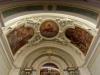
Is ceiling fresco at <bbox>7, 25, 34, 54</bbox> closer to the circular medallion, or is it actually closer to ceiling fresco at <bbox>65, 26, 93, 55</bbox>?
the circular medallion

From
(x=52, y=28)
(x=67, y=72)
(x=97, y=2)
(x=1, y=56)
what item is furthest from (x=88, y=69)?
(x=97, y=2)

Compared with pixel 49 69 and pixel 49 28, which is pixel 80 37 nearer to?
pixel 49 28

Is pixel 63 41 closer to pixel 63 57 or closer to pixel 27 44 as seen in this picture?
pixel 63 57

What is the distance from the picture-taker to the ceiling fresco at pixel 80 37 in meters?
13.0

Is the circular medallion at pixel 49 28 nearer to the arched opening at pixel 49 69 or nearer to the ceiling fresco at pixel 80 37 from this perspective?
the ceiling fresco at pixel 80 37

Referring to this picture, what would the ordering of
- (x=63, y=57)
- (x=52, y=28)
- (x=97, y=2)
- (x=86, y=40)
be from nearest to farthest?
1. (x=97, y=2)
2. (x=86, y=40)
3. (x=52, y=28)
4. (x=63, y=57)

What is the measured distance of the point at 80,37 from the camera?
13.7 metres

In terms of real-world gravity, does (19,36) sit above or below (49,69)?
above

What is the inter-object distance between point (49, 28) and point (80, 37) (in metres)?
2.35

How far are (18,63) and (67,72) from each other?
146 inches

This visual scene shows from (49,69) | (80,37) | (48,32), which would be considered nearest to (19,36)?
(48,32)

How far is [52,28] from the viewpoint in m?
14.3

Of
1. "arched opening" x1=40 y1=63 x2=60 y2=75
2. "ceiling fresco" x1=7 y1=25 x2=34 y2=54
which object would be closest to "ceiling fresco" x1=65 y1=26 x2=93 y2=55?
"arched opening" x1=40 y1=63 x2=60 y2=75

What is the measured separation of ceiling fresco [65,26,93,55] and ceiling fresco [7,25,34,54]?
9.03 ft
